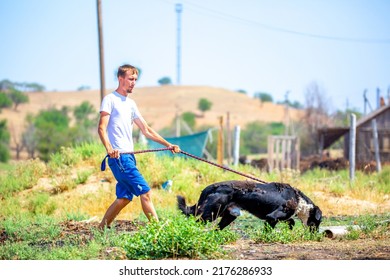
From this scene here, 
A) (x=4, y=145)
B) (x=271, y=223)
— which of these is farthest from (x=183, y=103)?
(x=271, y=223)

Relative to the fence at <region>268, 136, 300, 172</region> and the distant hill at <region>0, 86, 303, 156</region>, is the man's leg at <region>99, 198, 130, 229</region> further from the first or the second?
the distant hill at <region>0, 86, 303, 156</region>

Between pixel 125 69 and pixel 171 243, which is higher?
pixel 125 69

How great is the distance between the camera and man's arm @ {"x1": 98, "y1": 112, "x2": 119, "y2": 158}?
23.6ft

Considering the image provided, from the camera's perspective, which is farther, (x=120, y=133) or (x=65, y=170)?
(x=65, y=170)

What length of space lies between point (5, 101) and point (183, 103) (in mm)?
28138

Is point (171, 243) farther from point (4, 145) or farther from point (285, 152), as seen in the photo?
point (4, 145)

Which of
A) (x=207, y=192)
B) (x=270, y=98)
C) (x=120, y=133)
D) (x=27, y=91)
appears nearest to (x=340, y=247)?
(x=207, y=192)

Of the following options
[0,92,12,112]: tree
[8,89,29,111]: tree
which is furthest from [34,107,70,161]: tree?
[8,89,29,111]: tree

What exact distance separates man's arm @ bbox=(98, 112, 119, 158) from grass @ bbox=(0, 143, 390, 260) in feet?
2.77

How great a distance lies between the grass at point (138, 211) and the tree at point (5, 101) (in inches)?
966

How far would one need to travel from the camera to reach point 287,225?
7895 mm

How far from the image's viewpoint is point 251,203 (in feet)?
25.3
